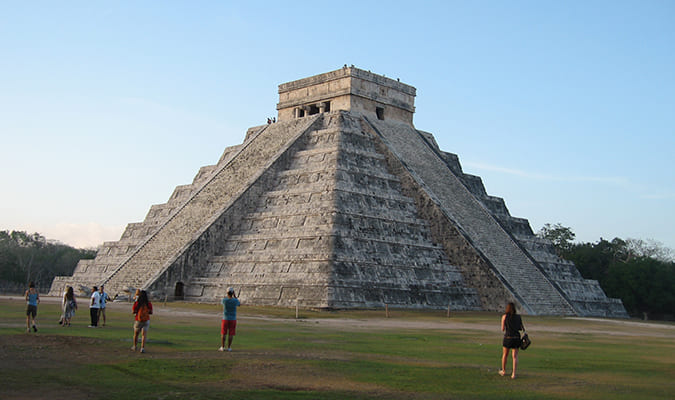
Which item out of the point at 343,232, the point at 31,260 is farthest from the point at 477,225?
the point at 31,260

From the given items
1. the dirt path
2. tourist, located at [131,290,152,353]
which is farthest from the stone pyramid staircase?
tourist, located at [131,290,152,353]

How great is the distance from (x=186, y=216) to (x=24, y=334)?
20.0m

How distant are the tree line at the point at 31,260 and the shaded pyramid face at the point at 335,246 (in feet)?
98.9

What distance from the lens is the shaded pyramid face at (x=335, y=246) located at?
27.3m

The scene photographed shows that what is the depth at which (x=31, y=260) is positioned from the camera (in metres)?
63.1

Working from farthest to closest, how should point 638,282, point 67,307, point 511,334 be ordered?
point 638,282 < point 67,307 < point 511,334

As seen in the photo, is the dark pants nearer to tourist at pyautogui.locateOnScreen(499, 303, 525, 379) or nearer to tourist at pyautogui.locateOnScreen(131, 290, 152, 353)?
tourist at pyautogui.locateOnScreen(131, 290, 152, 353)

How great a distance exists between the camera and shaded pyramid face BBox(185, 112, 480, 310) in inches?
1075

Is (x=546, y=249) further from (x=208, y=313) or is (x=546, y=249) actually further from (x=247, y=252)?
(x=208, y=313)

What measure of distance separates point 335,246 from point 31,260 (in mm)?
44640

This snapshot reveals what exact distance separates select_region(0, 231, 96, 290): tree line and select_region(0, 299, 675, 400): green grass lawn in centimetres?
4177

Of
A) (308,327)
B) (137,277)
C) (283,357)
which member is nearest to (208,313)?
(308,327)

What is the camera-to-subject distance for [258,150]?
38219 mm

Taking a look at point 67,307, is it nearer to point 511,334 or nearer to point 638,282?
point 511,334
